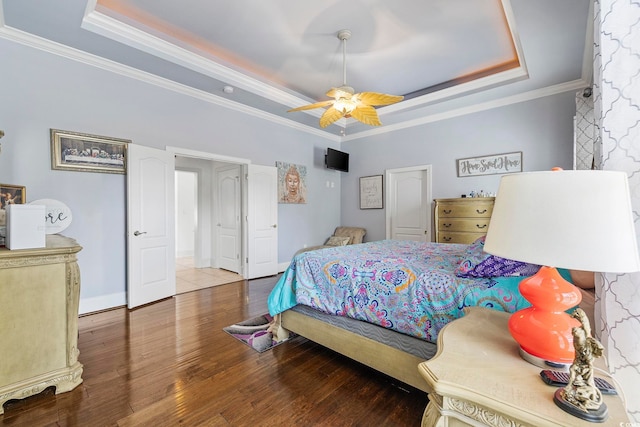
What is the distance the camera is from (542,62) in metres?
3.13

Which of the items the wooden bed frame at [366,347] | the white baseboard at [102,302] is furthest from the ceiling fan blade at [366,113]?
the white baseboard at [102,302]

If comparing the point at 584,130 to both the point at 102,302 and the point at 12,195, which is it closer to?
the point at 12,195

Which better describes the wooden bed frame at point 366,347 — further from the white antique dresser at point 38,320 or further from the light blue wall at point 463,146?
the light blue wall at point 463,146

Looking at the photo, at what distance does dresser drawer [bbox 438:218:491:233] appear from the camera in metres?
3.86

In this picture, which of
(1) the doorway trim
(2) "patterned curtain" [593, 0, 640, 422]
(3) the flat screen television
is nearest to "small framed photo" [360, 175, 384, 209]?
(3) the flat screen television

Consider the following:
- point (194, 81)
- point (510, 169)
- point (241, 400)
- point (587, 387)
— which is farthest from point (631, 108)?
point (194, 81)

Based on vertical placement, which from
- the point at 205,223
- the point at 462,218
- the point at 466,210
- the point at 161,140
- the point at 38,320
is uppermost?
the point at 161,140

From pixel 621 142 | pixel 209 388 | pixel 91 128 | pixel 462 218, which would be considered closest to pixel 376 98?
pixel 621 142

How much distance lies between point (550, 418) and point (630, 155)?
0.89 m

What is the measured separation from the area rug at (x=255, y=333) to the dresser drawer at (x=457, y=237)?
2.79 meters

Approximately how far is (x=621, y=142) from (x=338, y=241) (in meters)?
4.78

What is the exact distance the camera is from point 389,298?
1762 millimetres

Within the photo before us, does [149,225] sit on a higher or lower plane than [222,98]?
lower

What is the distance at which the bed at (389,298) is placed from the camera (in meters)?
1.49
